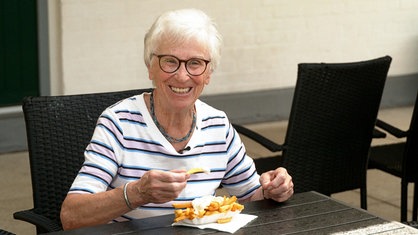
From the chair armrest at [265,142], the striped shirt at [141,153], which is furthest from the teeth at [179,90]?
the chair armrest at [265,142]

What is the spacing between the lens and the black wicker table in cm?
299

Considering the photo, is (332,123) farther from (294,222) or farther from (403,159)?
(294,222)

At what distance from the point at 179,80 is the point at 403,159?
2.15m

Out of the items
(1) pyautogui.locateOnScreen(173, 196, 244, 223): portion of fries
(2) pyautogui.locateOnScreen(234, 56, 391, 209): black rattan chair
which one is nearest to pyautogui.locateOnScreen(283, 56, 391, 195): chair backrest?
(2) pyautogui.locateOnScreen(234, 56, 391, 209): black rattan chair

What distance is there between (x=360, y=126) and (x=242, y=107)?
3435 millimetres

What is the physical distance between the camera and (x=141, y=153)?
11.0ft

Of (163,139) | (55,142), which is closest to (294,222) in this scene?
(163,139)

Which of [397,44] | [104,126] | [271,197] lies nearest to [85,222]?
[104,126]

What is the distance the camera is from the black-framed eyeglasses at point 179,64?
3287mm

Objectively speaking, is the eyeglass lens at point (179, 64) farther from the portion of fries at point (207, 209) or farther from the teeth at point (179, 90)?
the portion of fries at point (207, 209)

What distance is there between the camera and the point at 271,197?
3.32 meters

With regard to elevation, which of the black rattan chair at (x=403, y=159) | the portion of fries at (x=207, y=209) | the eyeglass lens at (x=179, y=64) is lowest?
the black rattan chair at (x=403, y=159)

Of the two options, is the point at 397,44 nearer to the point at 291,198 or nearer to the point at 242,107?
the point at 242,107

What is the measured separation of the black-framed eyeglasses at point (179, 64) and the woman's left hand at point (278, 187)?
420 millimetres
